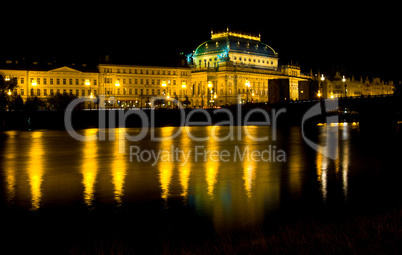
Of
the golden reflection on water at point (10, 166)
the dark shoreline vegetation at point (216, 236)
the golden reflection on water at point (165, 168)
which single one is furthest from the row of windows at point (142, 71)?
the dark shoreline vegetation at point (216, 236)

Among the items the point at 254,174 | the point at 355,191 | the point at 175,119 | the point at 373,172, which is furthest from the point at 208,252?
the point at 175,119

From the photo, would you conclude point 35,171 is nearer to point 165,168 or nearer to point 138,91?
point 165,168

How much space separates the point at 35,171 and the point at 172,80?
407 feet

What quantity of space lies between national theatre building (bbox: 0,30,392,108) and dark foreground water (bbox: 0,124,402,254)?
60.7m

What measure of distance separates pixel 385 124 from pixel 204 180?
185ft

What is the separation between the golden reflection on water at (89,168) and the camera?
68.5ft

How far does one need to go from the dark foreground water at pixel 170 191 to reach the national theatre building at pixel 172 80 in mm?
60671

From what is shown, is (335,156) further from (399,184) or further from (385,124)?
(385,124)

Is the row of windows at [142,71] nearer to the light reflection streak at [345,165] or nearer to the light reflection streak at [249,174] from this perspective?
the light reflection streak at [345,165]

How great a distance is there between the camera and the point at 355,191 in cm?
2166

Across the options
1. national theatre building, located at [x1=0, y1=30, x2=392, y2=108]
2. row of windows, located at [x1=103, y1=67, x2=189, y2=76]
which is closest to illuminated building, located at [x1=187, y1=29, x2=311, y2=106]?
national theatre building, located at [x1=0, y1=30, x2=392, y2=108]

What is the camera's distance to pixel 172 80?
151 m

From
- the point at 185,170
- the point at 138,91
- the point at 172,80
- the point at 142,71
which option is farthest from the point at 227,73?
the point at 185,170

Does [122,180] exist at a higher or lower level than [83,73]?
lower
